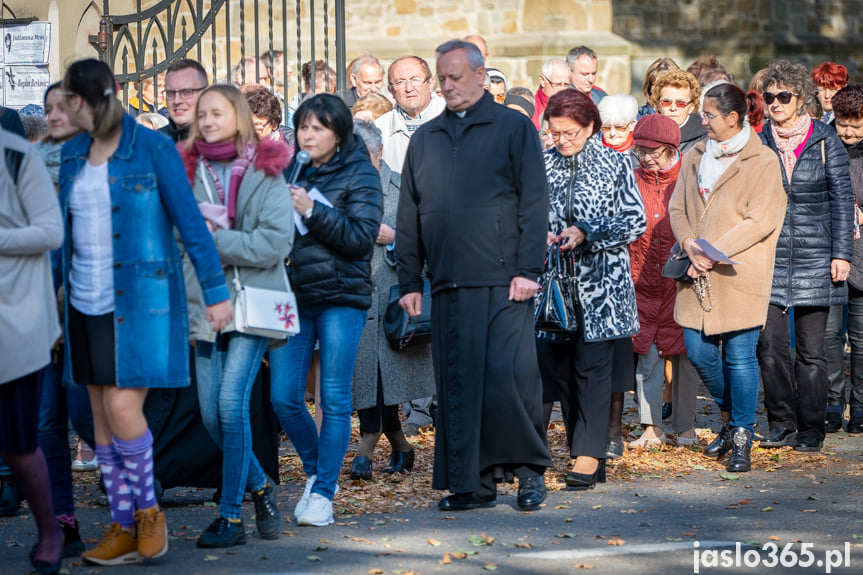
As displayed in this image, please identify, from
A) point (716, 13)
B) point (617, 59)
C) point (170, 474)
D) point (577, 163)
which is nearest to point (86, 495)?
point (170, 474)

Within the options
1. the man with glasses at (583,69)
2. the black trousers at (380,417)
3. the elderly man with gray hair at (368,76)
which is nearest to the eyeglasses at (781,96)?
the black trousers at (380,417)

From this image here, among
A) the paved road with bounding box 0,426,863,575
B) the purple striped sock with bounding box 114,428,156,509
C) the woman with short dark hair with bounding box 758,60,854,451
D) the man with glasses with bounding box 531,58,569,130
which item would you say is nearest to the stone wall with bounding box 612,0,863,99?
the man with glasses with bounding box 531,58,569,130

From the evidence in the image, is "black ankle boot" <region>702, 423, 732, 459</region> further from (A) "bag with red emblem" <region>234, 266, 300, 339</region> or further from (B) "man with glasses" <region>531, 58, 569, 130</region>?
(B) "man with glasses" <region>531, 58, 569, 130</region>

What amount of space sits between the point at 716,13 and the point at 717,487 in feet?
51.5

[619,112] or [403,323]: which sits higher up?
[619,112]

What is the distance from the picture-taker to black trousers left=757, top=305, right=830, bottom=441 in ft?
26.8

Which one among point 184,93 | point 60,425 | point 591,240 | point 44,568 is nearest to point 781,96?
point 591,240

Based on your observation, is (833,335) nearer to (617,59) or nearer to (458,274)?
(458,274)

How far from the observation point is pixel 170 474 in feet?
21.0

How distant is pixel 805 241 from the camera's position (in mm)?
8258

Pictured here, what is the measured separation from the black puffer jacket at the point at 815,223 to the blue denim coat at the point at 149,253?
4.23m

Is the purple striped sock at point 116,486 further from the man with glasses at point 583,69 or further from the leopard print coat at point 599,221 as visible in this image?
the man with glasses at point 583,69

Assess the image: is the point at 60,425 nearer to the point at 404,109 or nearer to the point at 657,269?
the point at 404,109

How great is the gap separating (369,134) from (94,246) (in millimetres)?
2322
